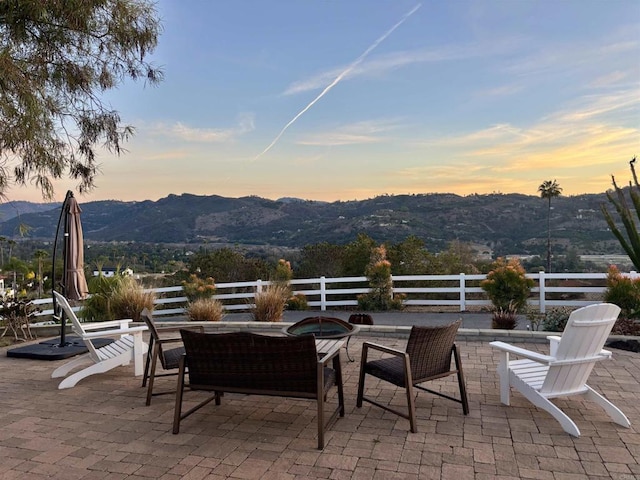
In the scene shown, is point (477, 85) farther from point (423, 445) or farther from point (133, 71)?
point (423, 445)

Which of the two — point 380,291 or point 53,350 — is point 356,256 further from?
point 53,350

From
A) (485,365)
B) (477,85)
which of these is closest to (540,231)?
(477,85)

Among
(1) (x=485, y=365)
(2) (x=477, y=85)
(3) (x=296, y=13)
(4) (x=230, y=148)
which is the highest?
(3) (x=296, y=13)

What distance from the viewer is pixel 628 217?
7297 mm

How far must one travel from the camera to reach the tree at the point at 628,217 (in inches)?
285

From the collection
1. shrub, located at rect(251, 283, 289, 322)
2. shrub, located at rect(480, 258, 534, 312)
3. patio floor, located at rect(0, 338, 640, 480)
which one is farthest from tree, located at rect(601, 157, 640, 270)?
shrub, located at rect(251, 283, 289, 322)


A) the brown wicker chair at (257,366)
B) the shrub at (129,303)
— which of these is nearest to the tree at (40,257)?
the shrub at (129,303)

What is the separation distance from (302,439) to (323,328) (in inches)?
69.8

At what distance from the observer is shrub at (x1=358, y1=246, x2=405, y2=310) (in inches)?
471

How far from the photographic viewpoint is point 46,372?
527cm

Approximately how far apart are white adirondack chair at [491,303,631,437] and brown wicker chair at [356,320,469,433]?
1.78ft

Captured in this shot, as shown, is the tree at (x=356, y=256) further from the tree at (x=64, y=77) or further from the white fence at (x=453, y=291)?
the tree at (x=64, y=77)

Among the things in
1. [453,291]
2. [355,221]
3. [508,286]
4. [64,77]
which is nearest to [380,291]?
[453,291]

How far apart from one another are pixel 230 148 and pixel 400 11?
252 inches
